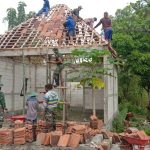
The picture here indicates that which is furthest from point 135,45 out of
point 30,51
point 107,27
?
point 30,51

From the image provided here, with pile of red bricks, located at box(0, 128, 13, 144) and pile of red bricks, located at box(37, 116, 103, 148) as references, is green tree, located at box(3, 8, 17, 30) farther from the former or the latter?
pile of red bricks, located at box(0, 128, 13, 144)

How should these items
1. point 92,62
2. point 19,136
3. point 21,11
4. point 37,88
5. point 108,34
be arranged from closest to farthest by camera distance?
point 19,136, point 92,62, point 108,34, point 37,88, point 21,11

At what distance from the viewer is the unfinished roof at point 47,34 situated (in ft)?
53.8

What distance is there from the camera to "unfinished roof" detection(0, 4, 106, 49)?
16.4 meters

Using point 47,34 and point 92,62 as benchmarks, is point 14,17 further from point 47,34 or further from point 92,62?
point 92,62

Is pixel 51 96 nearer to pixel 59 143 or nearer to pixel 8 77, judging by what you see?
pixel 59 143

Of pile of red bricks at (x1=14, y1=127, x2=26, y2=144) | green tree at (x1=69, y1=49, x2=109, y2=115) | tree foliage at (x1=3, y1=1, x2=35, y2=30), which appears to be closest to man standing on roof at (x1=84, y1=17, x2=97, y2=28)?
green tree at (x1=69, y1=49, x2=109, y2=115)

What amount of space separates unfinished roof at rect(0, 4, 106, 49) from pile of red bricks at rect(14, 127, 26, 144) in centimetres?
606

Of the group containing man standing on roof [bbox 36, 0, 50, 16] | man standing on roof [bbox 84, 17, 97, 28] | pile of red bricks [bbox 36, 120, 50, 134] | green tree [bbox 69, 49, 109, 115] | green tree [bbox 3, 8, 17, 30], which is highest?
green tree [bbox 3, 8, 17, 30]

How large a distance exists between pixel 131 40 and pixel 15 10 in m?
22.2

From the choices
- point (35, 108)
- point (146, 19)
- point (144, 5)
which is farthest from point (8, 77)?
point (144, 5)

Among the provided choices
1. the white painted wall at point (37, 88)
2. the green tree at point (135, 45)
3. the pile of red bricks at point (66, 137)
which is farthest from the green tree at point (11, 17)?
the pile of red bricks at point (66, 137)

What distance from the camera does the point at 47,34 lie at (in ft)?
56.0

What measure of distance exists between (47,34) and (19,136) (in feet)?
24.1
